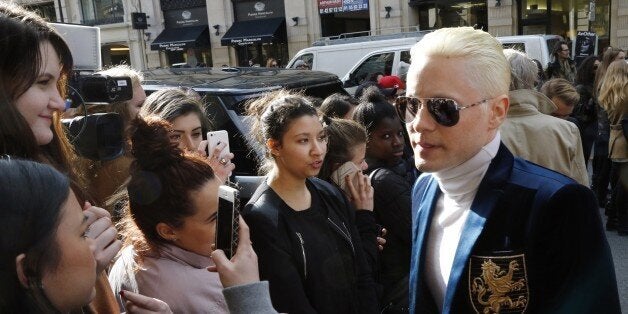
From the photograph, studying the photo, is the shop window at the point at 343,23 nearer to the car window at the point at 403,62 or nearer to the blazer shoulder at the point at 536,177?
the car window at the point at 403,62

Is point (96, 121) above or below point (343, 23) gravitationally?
below

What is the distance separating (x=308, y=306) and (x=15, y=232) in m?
1.27

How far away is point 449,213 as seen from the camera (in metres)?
1.58

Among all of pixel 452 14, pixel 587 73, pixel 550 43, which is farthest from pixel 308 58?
pixel 452 14

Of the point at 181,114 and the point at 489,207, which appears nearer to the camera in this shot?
the point at 489,207

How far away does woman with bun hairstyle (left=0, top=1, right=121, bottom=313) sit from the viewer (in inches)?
59.0

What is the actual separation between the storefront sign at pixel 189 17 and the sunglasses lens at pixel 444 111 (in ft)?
76.5

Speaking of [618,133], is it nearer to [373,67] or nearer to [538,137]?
[538,137]

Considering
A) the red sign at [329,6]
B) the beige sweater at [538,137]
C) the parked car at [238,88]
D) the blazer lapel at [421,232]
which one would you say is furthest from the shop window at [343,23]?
the blazer lapel at [421,232]

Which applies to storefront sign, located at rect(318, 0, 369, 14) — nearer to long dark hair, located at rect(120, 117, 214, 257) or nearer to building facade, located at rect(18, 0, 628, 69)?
building facade, located at rect(18, 0, 628, 69)

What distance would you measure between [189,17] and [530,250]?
2403 centimetres

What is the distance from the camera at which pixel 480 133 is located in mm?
1475

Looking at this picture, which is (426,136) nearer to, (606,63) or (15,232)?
(15,232)

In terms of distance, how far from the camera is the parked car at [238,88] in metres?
4.20
